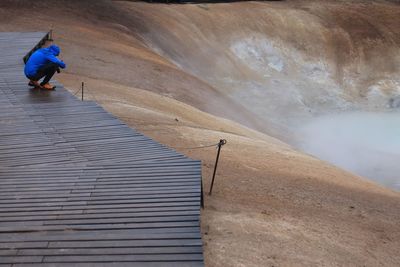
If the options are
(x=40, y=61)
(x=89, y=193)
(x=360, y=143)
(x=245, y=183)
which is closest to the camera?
(x=89, y=193)

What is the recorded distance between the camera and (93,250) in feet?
19.9

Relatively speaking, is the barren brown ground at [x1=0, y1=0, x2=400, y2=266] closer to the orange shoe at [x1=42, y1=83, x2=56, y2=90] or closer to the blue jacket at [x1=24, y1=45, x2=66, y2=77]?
the orange shoe at [x1=42, y1=83, x2=56, y2=90]

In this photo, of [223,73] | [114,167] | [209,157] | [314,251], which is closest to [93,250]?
[114,167]

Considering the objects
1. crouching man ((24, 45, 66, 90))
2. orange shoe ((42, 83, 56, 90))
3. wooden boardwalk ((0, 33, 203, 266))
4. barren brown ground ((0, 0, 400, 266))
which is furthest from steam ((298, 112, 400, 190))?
wooden boardwalk ((0, 33, 203, 266))

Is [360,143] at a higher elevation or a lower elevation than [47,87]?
lower

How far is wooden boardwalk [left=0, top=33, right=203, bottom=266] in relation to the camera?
6.06 m

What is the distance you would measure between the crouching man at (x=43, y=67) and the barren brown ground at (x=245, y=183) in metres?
2.10

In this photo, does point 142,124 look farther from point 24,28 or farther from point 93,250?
point 24,28

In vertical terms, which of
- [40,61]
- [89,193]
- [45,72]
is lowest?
[89,193]

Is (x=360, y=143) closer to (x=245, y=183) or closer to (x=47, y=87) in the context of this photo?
(x=245, y=183)

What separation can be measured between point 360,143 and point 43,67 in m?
18.8

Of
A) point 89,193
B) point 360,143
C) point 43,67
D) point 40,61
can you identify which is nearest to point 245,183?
point 89,193

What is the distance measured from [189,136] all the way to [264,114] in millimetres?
16520

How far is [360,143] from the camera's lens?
27.3 m
